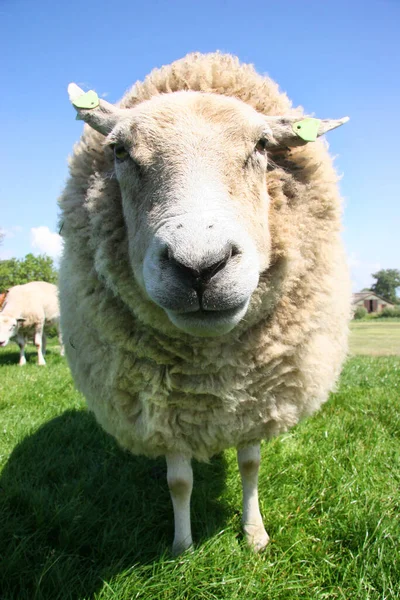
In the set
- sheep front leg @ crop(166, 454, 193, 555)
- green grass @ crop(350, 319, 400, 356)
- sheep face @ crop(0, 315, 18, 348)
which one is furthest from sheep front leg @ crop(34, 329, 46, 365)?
sheep front leg @ crop(166, 454, 193, 555)

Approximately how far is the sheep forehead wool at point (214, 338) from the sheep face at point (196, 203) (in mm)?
152

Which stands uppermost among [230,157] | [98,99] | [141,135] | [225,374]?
[98,99]

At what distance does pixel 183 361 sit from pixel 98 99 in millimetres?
1252

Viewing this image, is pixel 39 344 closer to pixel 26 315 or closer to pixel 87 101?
pixel 26 315

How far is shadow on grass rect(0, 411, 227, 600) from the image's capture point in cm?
180

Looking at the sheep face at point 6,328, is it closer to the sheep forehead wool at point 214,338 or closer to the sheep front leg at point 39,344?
the sheep front leg at point 39,344

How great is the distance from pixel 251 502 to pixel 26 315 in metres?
8.60

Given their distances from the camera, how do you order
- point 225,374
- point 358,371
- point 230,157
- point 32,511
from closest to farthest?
point 230,157, point 225,374, point 32,511, point 358,371

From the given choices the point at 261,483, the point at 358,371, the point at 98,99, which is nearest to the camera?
the point at 98,99

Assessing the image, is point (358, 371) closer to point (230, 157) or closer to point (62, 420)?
point (62, 420)

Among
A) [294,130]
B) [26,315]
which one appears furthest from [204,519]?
[26,315]

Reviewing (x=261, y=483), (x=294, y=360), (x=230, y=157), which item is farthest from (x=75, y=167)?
(x=261, y=483)

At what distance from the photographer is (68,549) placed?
1981 millimetres

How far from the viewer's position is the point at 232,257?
1.47 m
